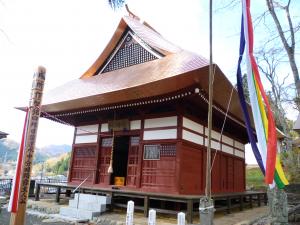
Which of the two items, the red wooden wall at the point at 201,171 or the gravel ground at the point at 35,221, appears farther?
the red wooden wall at the point at 201,171

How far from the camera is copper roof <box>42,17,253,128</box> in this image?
7.47 meters

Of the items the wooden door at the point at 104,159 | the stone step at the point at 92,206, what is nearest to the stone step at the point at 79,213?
the stone step at the point at 92,206

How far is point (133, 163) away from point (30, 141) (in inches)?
258

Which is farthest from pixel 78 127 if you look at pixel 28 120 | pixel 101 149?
pixel 28 120

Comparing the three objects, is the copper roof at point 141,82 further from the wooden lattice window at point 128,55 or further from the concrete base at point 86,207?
the concrete base at point 86,207

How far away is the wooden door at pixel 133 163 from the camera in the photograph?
31.3 ft

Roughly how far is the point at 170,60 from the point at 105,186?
5094 mm

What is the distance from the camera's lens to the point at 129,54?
468 inches

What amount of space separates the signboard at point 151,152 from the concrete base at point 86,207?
187cm

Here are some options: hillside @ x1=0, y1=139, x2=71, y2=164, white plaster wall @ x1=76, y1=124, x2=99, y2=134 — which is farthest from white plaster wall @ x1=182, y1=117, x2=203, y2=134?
hillside @ x1=0, y1=139, x2=71, y2=164

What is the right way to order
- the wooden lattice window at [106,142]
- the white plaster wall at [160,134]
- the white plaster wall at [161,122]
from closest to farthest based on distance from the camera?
the white plaster wall at [160,134], the white plaster wall at [161,122], the wooden lattice window at [106,142]

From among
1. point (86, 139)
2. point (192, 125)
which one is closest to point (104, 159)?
point (86, 139)

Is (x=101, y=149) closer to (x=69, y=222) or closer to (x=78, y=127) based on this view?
(x=78, y=127)

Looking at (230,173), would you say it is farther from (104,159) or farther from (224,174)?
(104,159)
